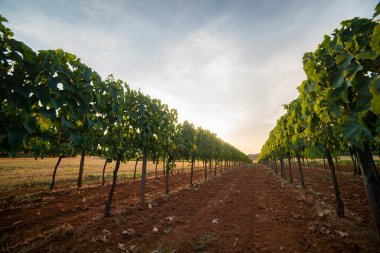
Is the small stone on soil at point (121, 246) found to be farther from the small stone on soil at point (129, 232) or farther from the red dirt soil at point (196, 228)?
the small stone on soil at point (129, 232)

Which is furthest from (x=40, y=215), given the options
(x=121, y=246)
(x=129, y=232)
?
(x=121, y=246)

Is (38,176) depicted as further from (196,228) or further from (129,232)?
(196,228)

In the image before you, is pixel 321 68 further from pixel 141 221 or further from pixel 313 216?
pixel 141 221

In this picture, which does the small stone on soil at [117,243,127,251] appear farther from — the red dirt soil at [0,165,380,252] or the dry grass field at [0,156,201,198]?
the dry grass field at [0,156,201,198]

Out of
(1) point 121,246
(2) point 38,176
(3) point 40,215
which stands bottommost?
(3) point 40,215

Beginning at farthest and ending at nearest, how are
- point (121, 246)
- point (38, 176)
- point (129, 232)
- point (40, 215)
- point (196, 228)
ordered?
1. point (38, 176)
2. point (40, 215)
3. point (196, 228)
4. point (129, 232)
5. point (121, 246)

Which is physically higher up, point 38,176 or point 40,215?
point 38,176

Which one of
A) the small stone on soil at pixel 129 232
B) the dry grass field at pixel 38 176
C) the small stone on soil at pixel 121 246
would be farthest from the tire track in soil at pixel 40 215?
the dry grass field at pixel 38 176

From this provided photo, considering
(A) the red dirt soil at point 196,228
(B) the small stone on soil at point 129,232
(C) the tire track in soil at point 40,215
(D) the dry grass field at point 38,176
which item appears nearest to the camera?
(A) the red dirt soil at point 196,228

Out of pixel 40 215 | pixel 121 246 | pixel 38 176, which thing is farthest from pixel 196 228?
pixel 38 176

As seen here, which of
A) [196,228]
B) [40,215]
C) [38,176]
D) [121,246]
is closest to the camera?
[121,246]

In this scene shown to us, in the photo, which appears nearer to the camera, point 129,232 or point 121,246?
point 121,246

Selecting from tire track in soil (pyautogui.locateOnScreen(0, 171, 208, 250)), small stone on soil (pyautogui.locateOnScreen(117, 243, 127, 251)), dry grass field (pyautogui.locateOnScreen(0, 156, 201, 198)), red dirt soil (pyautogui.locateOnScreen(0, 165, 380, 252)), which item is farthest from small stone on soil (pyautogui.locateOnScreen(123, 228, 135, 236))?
dry grass field (pyautogui.locateOnScreen(0, 156, 201, 198))

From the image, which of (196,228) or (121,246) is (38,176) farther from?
(196,228)
